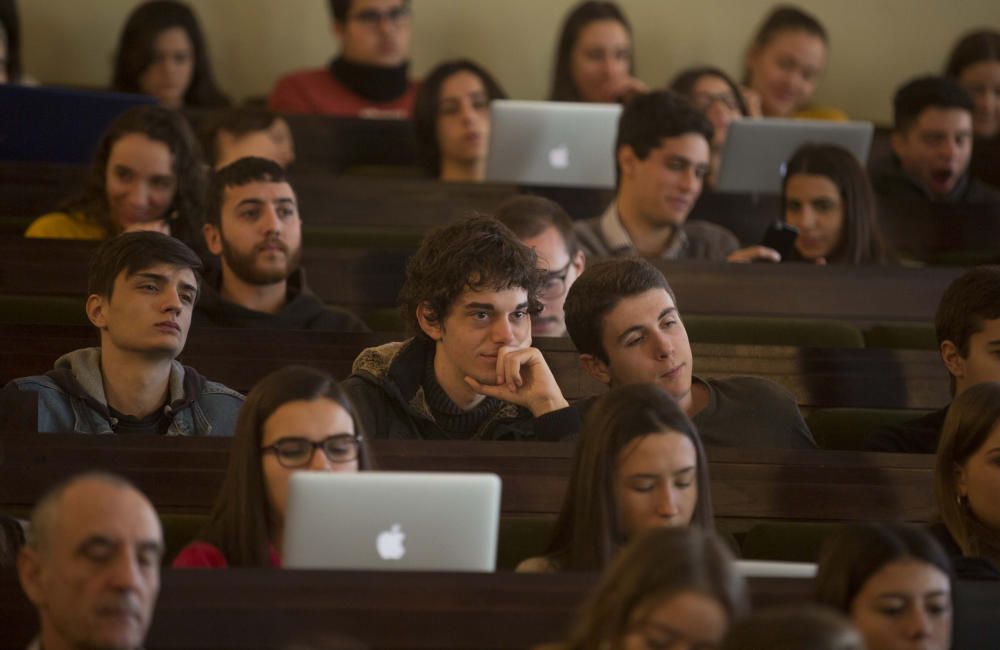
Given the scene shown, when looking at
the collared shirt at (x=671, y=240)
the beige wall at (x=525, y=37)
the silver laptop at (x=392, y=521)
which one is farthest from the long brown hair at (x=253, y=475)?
the beige wall at (x=525, y=37)

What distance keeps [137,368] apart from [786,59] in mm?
3375

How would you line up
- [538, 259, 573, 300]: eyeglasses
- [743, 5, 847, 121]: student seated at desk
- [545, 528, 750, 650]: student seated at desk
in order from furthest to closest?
1. [743, 5, 847, 121]: student seated at desk
2. [538, 259, 573, 300]: eyeglasses
3. [545, 528, 750, 650]: student seated at desk

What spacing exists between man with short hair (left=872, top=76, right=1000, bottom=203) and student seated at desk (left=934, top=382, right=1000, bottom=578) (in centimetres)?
247

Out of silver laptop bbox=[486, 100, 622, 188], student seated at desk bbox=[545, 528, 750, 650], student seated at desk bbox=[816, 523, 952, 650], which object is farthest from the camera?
silver laptop bbox=[486, 100, 622, 188]

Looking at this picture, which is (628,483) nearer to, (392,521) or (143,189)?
(392,521)

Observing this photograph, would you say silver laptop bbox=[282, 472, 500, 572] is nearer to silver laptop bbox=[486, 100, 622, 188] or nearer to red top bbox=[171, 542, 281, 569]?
red top bbox=[171, 542, 281, 569]

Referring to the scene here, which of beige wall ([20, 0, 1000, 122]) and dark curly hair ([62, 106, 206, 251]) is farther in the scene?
beige wall ([20, 0, 1000, 122])

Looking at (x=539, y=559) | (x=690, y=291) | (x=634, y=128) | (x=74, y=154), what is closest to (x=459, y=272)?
(x=539, y=559)

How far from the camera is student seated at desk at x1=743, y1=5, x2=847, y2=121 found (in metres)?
6.32

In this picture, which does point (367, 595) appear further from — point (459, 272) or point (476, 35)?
point (476, 35)

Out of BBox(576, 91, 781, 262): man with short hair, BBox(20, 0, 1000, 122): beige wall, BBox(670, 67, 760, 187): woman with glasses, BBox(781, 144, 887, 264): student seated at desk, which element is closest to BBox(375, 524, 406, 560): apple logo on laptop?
BBox(576, 91, 781, 262): man with short hair

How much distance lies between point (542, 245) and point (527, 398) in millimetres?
708

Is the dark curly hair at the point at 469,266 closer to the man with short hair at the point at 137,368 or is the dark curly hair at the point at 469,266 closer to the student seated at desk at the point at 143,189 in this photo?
the man with short hair at the point at 137,368

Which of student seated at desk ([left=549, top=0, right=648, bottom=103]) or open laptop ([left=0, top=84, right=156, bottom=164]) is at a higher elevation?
student seated at desk ([left=549, top=0, right=648, bottom=103])
